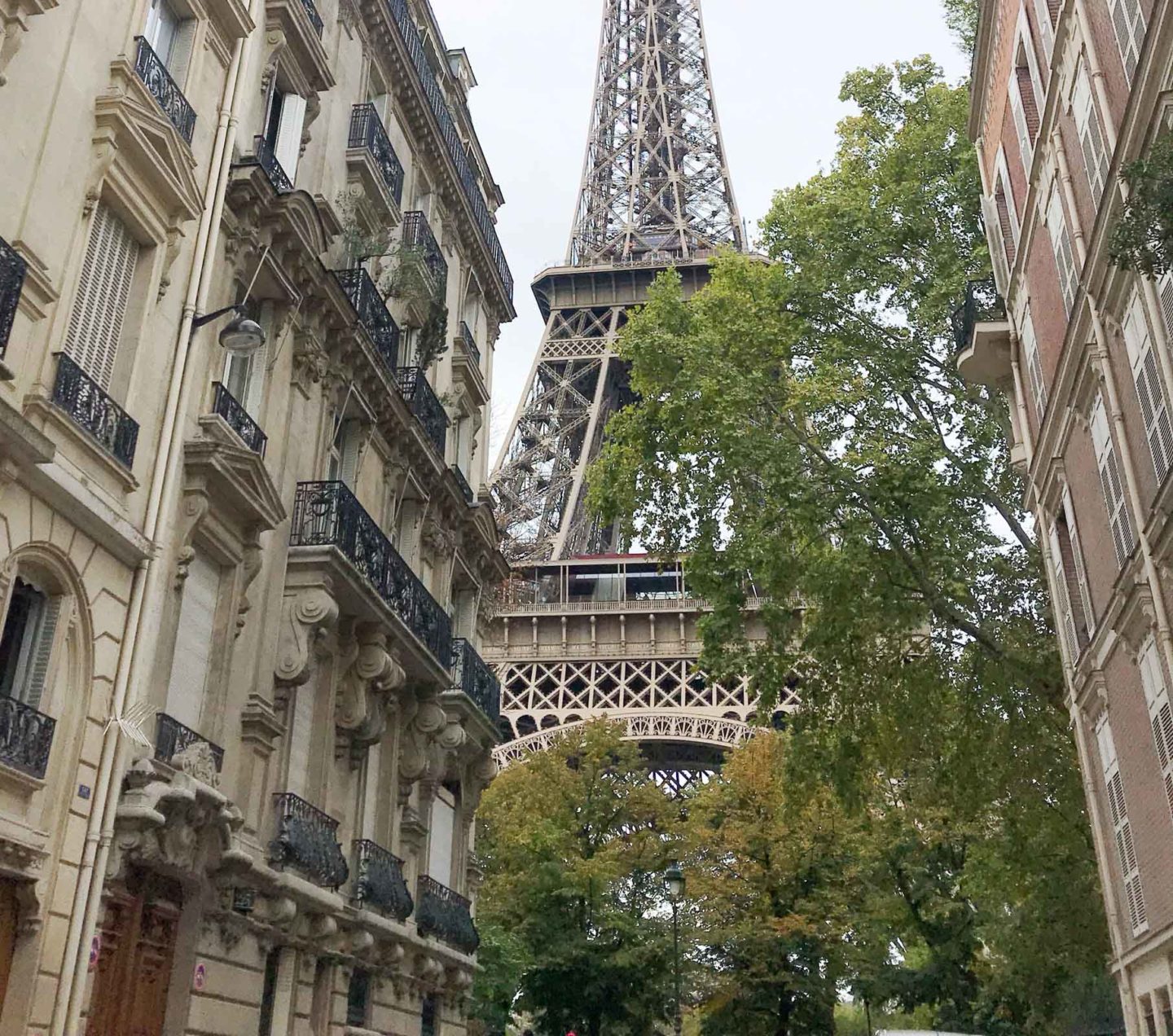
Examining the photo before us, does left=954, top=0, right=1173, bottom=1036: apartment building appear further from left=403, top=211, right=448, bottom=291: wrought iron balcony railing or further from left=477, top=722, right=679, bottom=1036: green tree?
left=477, top=722, right=679, bottom=1036: green tree

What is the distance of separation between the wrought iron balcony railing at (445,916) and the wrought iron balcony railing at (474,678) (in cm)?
333

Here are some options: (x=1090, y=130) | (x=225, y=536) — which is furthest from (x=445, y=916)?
(x=1090, y=130)

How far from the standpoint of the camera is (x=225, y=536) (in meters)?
14.1

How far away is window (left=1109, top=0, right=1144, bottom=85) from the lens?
39.7 ft

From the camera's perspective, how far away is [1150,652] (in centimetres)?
1295

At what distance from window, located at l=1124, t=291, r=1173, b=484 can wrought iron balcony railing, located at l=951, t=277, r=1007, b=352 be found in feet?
23.0

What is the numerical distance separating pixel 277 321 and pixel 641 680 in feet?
141

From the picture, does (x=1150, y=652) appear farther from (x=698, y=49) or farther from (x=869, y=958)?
(x=698, y=49)

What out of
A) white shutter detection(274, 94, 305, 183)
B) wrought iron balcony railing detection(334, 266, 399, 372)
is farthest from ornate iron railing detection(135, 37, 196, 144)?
wrought iron balcony railing detection(334, 266, 399, 372)

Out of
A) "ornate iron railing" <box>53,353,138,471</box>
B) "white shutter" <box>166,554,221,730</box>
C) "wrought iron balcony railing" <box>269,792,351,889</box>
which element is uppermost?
"ornate iron railing" <box>53,353,138,471</box>

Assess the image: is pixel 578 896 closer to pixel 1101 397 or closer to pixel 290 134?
pixel 290 134

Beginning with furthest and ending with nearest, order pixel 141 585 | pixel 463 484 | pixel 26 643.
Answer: pixel 463 484 < pixel 141 585 < pixel 26 643

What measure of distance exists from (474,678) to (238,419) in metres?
9.83

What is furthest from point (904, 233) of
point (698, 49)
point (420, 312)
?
point (698, 49)
